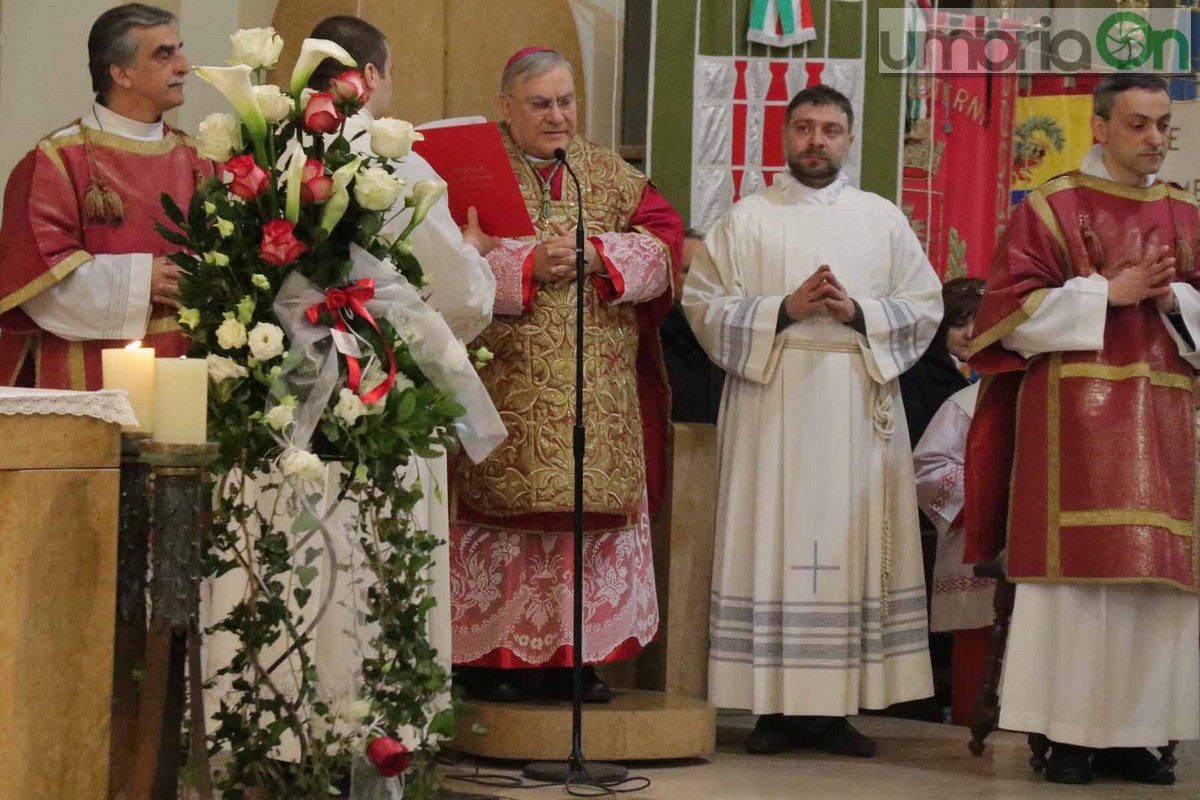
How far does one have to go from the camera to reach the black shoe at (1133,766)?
5109mm

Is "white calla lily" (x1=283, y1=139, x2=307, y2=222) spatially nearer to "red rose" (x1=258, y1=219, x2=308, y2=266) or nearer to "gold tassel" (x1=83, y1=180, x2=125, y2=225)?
"red rose" (x1=258, y1=219, x2=308, y2=266)

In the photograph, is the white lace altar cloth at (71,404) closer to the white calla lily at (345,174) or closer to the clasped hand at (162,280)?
the white calla lily at (345,174)

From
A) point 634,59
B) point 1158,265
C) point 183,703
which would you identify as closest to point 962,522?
point 1158,265

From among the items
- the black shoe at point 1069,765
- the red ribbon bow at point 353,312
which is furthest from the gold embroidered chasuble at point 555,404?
the red ribbon bow at point 353,312

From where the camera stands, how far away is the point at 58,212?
185 inches

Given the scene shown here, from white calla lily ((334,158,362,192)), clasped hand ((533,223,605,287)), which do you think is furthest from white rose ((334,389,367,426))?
clasped hand ((533,223,605,287))

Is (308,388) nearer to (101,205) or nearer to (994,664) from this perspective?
(101,205)

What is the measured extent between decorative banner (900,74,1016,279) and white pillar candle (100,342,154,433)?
5.03 m

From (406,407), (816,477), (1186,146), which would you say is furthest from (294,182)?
(1186,146)

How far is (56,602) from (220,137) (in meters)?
1.15

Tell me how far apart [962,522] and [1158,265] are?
147 centimetres

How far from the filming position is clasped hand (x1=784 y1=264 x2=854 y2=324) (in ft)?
17.5

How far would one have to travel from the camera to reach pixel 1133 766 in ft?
16.9

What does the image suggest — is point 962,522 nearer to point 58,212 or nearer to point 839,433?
point 839,433
